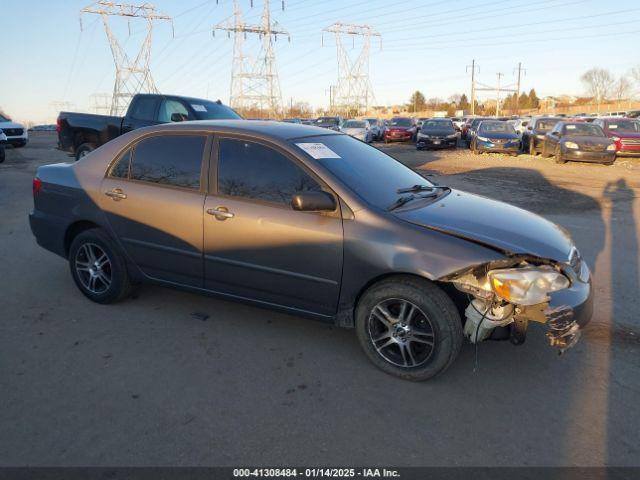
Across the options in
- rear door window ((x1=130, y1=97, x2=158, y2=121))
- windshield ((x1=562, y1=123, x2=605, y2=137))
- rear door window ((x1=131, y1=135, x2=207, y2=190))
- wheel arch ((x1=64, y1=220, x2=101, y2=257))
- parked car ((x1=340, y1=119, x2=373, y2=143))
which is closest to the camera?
rear door window ((x1=131, y1=135, x2=207, y2=190))

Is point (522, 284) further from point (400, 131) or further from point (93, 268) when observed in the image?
point (400, 131)

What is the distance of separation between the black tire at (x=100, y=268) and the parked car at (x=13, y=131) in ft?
Result: 67.5

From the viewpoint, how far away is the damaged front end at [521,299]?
304cm

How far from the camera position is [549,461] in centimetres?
255

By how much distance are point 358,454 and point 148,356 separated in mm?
1768

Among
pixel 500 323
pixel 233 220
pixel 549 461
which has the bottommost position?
pixel 549 461

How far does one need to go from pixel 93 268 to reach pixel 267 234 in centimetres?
190

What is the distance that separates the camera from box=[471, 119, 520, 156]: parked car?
19828 mm

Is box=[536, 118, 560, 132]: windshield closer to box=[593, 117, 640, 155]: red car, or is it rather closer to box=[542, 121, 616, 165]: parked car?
box=[593, 117, 640, 155]: red car

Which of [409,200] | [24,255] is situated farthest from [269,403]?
[24,255]

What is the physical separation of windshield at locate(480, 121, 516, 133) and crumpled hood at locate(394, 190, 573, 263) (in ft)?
60.0

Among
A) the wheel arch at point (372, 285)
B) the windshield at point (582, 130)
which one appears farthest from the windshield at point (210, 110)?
the windshield at point (582, 130)

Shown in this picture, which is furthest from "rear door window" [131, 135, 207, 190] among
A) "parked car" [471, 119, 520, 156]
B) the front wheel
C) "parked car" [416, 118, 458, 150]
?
"parked car" [416, 118, 458, 150]

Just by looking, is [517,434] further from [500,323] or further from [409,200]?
[409,200]
